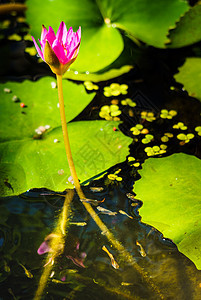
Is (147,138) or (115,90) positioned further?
(115,90)

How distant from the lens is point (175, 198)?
4.39ft

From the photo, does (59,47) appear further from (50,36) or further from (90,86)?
(90,86)

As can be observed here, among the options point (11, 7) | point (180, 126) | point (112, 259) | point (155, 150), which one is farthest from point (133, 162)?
point (11, 7)

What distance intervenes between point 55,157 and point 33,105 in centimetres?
36

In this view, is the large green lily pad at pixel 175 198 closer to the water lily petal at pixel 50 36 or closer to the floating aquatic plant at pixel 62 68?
the floating aquatic plant at pixel 62 68

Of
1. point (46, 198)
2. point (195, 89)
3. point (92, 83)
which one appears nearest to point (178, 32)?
point (195, 89)

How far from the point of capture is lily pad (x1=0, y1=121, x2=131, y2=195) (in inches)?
55.6

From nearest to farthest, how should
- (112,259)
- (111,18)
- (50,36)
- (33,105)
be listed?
(50,36)
(112,259)
(33,105)
(111,18)

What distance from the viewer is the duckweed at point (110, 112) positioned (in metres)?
1.74

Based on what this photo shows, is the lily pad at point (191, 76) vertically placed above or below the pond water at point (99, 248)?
above

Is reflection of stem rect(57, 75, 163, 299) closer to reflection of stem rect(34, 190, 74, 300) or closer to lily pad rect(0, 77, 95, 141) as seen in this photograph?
reflection of stem rect(34, 190, 74, 300)

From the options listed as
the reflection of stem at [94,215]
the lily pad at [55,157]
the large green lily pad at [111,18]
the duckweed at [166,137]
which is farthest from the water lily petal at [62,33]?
the large green lily pad at [111,18]

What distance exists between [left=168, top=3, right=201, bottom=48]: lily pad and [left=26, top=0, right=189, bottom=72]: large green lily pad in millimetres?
55

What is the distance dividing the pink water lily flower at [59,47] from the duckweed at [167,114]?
784mm
